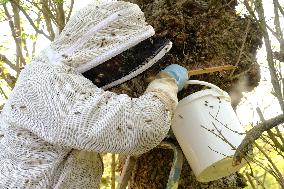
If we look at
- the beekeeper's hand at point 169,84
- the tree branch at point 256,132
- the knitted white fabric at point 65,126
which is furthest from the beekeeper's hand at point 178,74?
the tree branch at point 256,132

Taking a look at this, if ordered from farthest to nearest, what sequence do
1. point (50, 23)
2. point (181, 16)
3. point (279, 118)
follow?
1. point (50, 23)
2. point (181, 16)
3. point (279, 118)

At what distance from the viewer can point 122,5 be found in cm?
201

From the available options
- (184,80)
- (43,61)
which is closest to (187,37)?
(184,80)

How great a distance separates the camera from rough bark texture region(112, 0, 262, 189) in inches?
91.7

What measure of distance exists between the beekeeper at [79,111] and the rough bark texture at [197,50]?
0.32 meters

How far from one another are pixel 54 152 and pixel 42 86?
0.28 meters

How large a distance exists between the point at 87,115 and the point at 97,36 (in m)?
0.40

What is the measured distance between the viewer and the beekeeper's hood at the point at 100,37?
1.88 m

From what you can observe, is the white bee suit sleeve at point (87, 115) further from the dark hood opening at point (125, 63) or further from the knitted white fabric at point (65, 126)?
the dark hood opening at point (125, 63)

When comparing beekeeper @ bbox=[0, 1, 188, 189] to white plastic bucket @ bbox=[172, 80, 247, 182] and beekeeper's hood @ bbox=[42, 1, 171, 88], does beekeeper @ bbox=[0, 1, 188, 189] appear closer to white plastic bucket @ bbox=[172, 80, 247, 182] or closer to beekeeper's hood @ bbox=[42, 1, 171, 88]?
beekeeper's hood @ bbox=[42, 1, 171, 88]

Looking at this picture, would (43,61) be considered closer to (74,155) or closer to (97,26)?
(97,26)

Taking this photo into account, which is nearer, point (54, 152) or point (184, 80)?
point (54, 152)

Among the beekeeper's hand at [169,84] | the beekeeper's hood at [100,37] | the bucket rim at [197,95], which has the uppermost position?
the beekeeper's hood at [100,37]

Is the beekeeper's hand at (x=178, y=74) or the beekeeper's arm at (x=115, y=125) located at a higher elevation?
the beekeeper's hand at (x=178, y=74)
